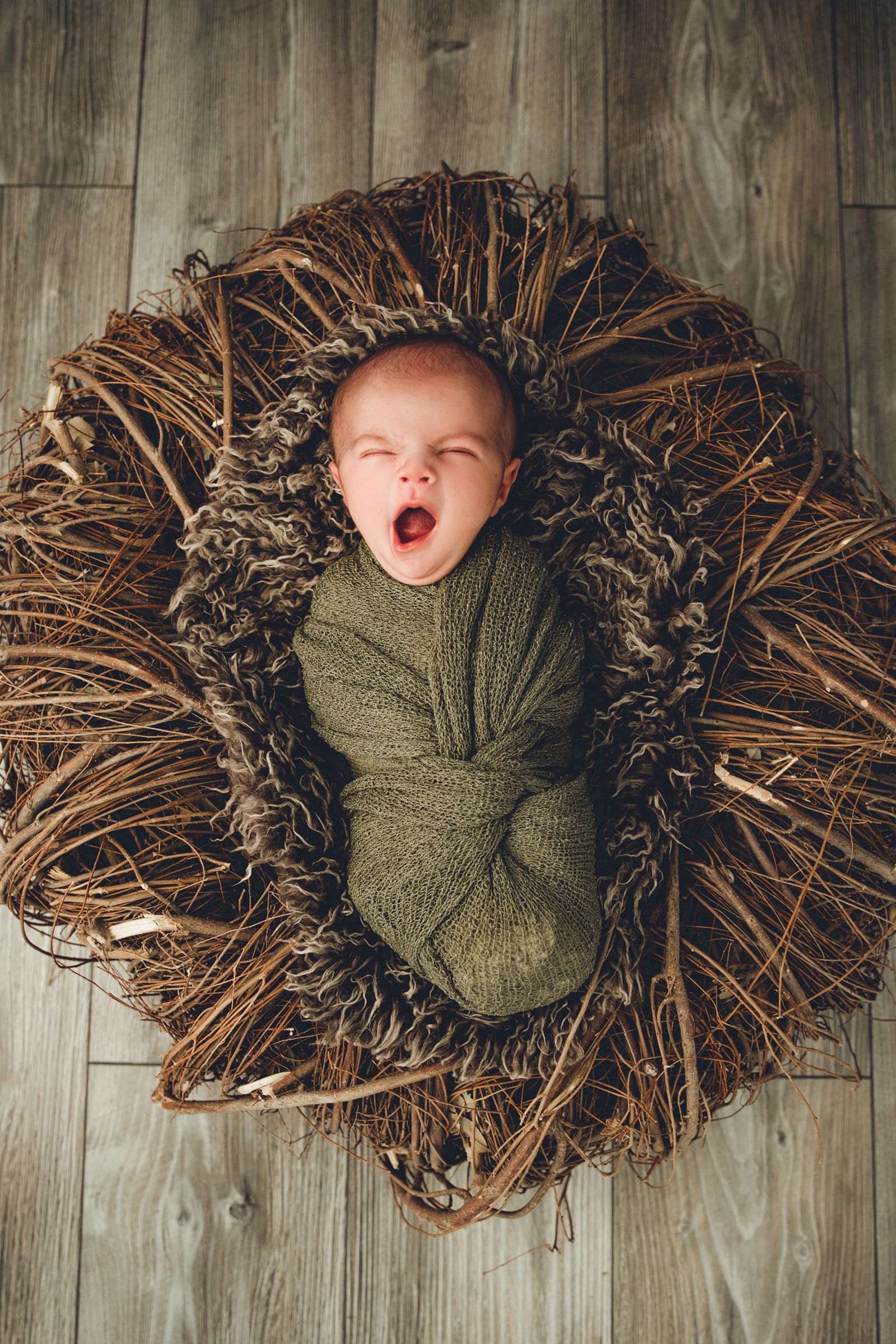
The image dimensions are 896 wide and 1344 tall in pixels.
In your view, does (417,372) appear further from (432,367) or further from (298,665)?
(298,665)

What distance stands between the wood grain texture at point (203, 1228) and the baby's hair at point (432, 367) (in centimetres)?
102

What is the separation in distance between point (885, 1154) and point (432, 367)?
1310mm

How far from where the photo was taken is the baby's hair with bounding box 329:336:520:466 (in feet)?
3.18

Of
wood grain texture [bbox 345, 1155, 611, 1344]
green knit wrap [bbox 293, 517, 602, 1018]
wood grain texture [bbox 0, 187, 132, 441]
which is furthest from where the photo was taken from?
wood grain texture [bbox 0, 187, 132, 441]

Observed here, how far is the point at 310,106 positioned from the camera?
4.60ft

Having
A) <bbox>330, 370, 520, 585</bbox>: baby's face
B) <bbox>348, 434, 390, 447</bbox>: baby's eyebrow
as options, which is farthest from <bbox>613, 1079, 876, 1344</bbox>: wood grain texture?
<bbox>348, 434, 390, 447</bbox>: baby's eyebrow

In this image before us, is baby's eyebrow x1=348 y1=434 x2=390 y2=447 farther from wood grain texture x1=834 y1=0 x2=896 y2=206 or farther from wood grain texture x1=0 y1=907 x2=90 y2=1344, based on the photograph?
wood grain texture x1=834 y1=0 x2=896 y2=206

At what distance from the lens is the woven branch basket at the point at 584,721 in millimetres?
1006

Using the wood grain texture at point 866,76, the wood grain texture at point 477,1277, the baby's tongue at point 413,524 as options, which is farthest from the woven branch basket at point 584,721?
the wood grain texture at point 866,76

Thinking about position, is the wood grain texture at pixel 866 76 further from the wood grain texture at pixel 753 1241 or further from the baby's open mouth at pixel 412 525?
the wood grain texture at pixel 753 1241

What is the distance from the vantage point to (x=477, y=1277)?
129 centimetres

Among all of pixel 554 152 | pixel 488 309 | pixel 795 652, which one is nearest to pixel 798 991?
pixel 795 652

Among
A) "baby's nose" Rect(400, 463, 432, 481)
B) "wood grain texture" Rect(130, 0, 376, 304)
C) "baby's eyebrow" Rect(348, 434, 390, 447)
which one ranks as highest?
"wood grain texture" Rect(130, 0, 376, 304)

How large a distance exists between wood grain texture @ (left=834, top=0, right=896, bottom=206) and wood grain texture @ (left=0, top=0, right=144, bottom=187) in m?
1.14
